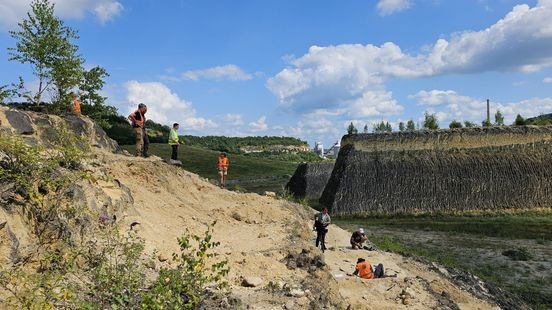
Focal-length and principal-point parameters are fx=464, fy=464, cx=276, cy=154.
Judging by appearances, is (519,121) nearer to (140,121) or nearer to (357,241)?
(357,241)

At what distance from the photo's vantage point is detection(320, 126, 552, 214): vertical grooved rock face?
3394 cm

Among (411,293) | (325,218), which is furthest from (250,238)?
(325,218)

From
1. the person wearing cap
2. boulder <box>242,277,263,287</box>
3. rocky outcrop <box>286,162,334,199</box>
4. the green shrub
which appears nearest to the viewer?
the green shrub

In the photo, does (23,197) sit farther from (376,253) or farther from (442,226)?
(442,226)

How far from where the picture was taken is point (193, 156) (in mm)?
75812

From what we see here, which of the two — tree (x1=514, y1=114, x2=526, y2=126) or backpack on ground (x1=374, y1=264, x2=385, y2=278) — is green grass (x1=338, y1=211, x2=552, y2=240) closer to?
tree (x1=514, y1=114, x2=526, y2=126)

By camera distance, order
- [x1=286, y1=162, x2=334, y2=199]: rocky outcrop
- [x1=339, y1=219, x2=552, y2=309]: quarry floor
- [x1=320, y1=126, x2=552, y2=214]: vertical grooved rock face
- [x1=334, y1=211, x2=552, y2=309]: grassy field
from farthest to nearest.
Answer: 1. [x1=286, y1=162, x2=334, y2=199]: rocky outcrop
2. [x1=320, y1=126, x2=552, y2=214]: vertical grooved rock face
3. [x1=334, y1=211, x2=552, y2=309]: grassy field
4. [x1=339, y1=219, x2=552, y2=309]: quarry floor

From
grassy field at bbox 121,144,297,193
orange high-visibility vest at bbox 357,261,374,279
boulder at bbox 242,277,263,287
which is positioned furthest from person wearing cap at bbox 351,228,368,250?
grassy field at bbox 121,144,297,193

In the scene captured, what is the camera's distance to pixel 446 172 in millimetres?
35156

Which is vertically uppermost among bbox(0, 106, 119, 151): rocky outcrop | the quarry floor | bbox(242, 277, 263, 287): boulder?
bbox(0, 106, 119, 151): rocky outcrop

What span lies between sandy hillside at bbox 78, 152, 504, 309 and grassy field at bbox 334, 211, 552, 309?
12.1 ft

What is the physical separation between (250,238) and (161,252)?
10.3 feet

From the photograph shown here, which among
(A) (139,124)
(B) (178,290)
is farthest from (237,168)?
(B) (178,290)

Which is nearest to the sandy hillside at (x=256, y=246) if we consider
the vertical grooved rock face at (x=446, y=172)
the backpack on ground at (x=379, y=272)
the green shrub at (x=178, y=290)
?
the backpack on ground at (x=379, y=272)
